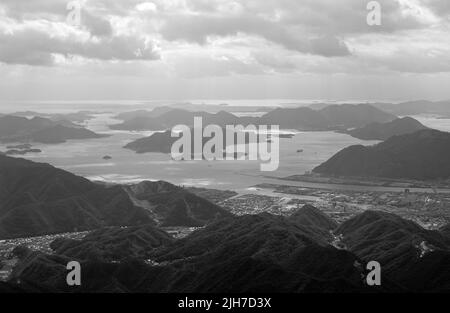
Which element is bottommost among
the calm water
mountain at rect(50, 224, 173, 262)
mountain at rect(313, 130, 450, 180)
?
mountain at rect(50, 224, 173, 262)

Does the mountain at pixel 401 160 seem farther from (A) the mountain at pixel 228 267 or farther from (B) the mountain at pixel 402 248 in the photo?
(A) the mountain at pixel 228 267

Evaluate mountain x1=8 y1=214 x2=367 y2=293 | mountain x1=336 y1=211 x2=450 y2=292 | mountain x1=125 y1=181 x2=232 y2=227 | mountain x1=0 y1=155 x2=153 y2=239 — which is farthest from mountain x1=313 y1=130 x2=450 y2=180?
mountain x1=8 y1=214 x2=367 y2=293

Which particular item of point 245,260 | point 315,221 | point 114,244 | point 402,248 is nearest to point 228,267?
point 245,260

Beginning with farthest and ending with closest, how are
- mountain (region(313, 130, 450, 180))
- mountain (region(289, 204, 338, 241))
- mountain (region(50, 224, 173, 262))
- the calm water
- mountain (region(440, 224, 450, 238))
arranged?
1. mountain (region(313, 130, 450, 180))
2. the calm water
3. mountain (region(289, 204, 338, 241))
4. mountain (region(440, 224, 450, 238))
5. mountain (region(50, 224, 173, 262))

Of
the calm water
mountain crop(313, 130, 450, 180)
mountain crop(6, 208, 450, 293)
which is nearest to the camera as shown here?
mountain crop(6, 208, 450, 293)

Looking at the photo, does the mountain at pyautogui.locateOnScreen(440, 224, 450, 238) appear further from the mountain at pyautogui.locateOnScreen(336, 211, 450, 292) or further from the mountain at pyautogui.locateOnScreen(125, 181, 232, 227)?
the mountain at pyautogui.locateOnScreen(125, 181, 232, 227)
